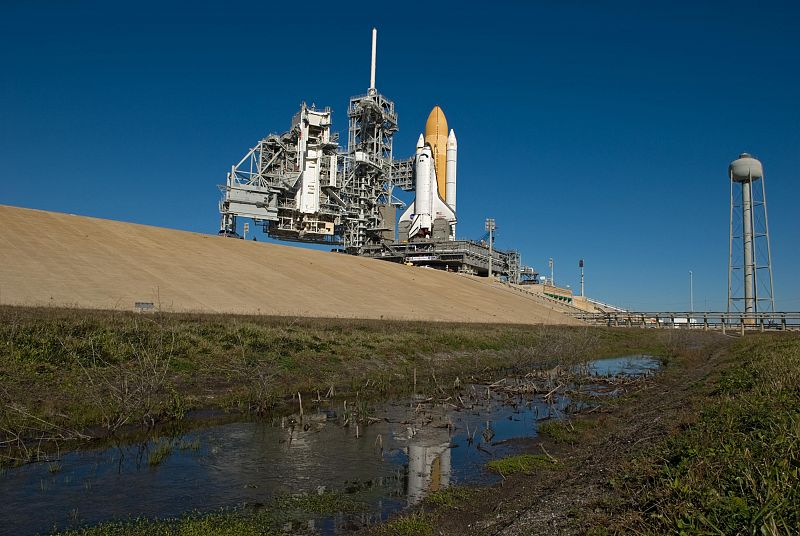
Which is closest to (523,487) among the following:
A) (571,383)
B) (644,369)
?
(571,383)

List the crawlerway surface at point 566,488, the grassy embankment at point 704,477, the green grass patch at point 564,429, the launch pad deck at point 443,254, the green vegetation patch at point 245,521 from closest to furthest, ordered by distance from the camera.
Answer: the grassy embankment at point 704,477, the crawlerway surface at point 566,488, the green vegetation patch at point 245,521, the green grass patch at point 564,429, the launch pad deck at point 443,254

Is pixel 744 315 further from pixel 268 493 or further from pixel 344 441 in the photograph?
pixel 268 493

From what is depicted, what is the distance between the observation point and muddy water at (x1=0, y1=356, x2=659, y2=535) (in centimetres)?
846

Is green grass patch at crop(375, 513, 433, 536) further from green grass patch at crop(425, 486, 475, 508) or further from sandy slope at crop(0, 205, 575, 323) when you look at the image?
sandy slope at crop(0, 205, 575, 323)

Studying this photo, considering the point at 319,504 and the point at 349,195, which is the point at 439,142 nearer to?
the point at 349,195

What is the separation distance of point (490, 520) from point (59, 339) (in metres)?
14.8

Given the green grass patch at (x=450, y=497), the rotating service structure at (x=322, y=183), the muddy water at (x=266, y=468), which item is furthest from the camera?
the rotating service structure at (x=322, y=183)

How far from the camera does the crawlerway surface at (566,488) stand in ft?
21.7

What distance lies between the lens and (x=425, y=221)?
96.0 m

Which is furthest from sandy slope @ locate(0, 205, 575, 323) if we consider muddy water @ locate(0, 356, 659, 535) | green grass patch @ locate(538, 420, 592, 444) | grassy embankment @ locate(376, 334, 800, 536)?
grassy embankment @ locate(376, 334, 800, 536)

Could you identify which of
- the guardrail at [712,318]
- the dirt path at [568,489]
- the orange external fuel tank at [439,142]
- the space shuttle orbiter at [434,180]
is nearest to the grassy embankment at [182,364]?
the dirt path at [568,489]

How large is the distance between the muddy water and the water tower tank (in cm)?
6224

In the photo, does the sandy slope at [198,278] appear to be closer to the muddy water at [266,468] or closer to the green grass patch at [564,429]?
the muddy water at [266,468]

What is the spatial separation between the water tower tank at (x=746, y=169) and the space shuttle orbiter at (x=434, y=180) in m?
44.8
